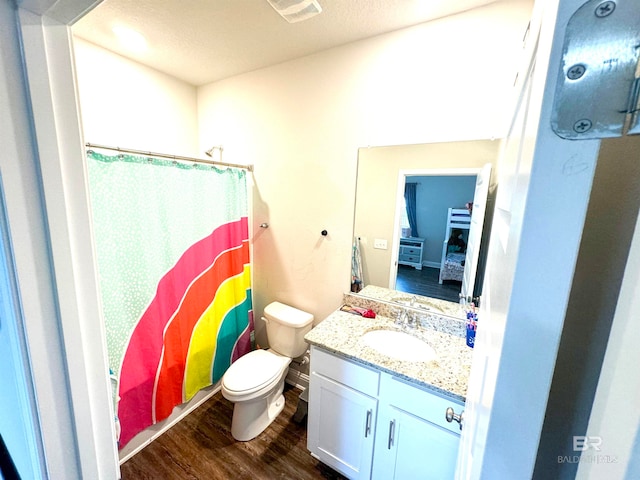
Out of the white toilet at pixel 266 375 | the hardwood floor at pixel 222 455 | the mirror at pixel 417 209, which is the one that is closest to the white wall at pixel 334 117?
the mirror at pixel 417 209

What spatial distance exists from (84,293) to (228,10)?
148 cm

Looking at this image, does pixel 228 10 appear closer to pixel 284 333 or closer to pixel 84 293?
pixel 84 293

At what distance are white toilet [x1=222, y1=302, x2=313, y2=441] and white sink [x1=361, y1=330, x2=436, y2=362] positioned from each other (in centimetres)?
57

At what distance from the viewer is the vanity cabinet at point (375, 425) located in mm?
1090

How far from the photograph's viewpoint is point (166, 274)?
5.30ft

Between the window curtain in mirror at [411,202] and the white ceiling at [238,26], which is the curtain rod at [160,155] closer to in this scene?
the white ceiling at [238,26]

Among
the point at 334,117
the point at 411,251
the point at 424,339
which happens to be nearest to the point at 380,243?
the point at 411,251

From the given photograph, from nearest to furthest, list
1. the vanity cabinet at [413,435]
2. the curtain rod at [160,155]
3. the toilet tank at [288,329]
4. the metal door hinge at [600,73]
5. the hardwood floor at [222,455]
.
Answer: the metal door hinge at [600,73]
the vanity cabinet at [413,435]
the curtain rod at [160,155]
the hardwood floor at [222,455]
the toilet tank at [288,329]

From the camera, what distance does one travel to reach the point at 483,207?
4.40ft

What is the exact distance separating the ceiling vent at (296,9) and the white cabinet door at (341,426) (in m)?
1.84

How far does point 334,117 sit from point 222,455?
2259 millimetres

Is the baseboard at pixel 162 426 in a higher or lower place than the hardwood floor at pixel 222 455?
higher

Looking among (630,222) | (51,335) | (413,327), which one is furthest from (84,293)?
(413,327)

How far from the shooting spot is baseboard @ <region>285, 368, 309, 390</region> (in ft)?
6.88
